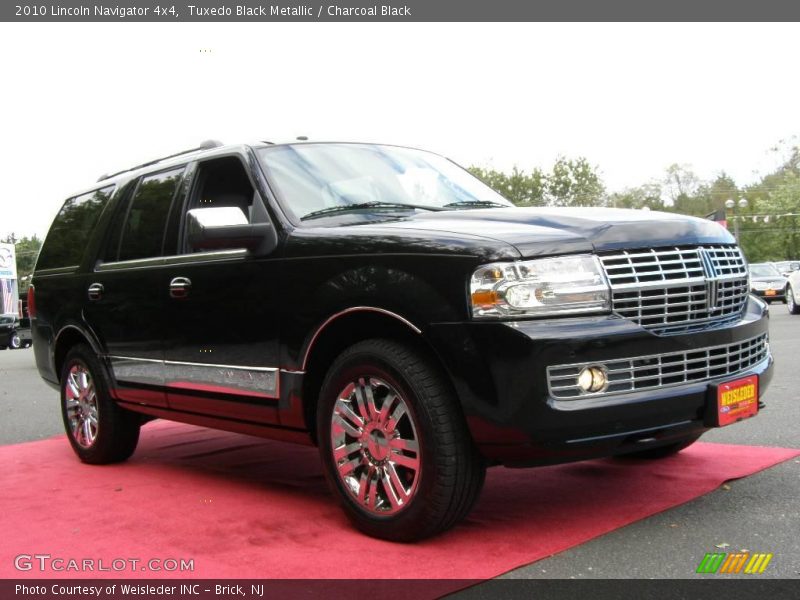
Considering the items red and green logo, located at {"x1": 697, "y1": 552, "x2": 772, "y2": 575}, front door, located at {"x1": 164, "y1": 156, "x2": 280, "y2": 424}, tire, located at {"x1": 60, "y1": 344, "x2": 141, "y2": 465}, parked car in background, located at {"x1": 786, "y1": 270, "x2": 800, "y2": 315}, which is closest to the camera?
red and green logo, located at {"x1": 697, "y1": 552, "x2": 772, "y2": 575}

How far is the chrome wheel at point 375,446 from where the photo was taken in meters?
3.93

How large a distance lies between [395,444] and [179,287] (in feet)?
6.18

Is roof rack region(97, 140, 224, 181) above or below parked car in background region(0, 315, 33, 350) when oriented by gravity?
above

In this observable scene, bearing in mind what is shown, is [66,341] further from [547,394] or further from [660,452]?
[547,394]

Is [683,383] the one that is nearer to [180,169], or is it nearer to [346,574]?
[346,574]

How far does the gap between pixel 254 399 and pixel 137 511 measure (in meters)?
0.93

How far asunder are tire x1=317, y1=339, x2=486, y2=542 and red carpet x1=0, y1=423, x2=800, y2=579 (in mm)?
152

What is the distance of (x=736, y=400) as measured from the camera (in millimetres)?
4043

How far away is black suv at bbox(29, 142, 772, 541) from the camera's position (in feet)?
12.0

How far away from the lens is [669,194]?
80.2 m

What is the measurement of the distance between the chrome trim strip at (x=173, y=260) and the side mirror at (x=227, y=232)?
0.15 metres

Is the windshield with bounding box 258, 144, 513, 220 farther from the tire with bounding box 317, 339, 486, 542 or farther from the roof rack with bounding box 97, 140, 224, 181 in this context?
the tire with bounding box 317, 339, 486, 542

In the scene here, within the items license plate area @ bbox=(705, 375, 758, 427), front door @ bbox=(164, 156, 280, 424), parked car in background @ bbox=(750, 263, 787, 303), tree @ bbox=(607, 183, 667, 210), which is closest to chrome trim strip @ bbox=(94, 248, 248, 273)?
front door @ bbox=(164, 156, 280, 424)

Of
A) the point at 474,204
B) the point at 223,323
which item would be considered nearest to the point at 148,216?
the point at 223,323
